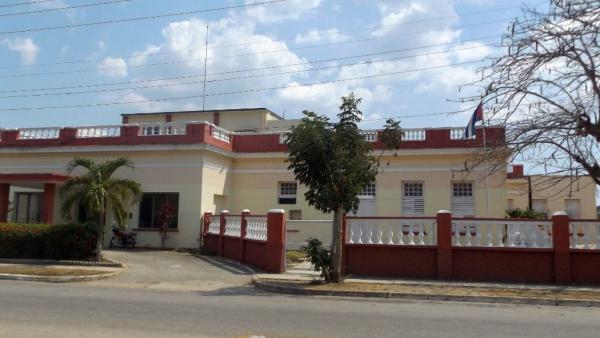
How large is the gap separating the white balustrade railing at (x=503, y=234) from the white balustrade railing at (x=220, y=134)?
13.7 m

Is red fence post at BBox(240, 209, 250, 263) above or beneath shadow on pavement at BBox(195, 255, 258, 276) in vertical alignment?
above

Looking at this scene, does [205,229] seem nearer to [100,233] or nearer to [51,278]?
[100,233]

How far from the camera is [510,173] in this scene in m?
43.4

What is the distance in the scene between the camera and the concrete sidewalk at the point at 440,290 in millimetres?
13242

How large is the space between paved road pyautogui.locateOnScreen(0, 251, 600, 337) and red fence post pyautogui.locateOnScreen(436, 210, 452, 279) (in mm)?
3446

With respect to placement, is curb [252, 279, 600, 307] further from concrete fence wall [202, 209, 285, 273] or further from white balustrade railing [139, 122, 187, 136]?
white balustrade railing [139, 122, 187, 136]

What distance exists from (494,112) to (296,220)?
1369 centimetres

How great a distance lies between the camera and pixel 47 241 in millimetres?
20547

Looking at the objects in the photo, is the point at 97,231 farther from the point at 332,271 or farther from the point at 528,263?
the point at 528,263

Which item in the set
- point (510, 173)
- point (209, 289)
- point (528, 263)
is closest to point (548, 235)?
point (528, 263)

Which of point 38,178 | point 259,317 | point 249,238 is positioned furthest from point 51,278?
point 259,317

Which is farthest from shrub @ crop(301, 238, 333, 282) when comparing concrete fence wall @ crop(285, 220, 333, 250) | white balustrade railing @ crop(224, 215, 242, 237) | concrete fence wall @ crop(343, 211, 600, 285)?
concrete fence wall @ crop(285, 220, 333, 250)

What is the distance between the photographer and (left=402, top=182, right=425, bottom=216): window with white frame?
26578 millimetres

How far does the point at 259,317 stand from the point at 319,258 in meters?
5.27
